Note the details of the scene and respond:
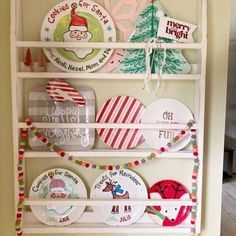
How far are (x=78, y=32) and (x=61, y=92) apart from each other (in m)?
0.18

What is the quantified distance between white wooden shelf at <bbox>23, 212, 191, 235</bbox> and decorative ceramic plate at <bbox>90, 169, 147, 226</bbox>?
0.02 meters

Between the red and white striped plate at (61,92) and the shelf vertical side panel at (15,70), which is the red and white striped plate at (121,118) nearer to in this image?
the red and white striped plate at (61,92)

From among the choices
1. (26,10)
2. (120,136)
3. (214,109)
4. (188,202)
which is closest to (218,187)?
(188,202)

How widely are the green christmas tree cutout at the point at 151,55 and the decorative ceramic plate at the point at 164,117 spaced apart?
10 centimetres

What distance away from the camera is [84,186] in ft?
3.15

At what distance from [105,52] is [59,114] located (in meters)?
0.23

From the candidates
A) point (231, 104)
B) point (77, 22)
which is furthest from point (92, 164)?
point (231, 104)

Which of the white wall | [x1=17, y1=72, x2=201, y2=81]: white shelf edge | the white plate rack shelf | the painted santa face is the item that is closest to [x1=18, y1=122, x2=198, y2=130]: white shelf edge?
the white plate rack shelf

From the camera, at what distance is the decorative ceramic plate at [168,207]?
955 millimetres

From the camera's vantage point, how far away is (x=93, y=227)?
95 centimetres

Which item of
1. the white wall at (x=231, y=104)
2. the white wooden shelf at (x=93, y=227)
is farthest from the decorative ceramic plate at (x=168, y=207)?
the white wall at (x=231, y=104)

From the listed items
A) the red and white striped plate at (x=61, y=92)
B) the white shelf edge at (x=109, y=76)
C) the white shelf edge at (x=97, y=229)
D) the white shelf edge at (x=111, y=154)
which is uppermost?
the white shelf edge at (x=109, y=76)

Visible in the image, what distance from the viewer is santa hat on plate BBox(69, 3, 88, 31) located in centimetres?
91

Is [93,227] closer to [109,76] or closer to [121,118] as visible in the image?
[121,118]
